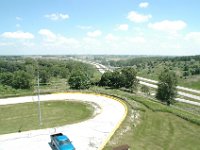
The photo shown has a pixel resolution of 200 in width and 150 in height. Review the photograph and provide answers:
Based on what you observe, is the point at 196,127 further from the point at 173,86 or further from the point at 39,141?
the point at 173,86

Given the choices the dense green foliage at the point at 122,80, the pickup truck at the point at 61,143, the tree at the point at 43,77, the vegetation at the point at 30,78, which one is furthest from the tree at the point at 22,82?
the pickup truck at the point at 61,143

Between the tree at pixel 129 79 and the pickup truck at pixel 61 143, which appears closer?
the pickup truck at pixel 61 143

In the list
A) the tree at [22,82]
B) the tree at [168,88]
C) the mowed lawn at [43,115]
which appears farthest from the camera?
the tree at [22,82]

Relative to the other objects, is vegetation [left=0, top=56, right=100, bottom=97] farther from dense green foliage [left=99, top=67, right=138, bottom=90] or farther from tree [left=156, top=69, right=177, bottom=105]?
tree [left=156, top=69, right=177, bottom=105]

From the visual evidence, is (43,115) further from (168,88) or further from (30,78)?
(30,78)

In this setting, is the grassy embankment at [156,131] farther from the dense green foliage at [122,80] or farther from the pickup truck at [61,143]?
the dense green foliage at [122,80]

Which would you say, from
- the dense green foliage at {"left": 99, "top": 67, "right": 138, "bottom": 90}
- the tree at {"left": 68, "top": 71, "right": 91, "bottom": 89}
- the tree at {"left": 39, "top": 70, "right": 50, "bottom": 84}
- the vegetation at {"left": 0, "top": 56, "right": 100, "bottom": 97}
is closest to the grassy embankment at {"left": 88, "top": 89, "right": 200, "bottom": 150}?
the vegetation at {"left": 0, "top": 56, "right": 100, "bottom": 97}
